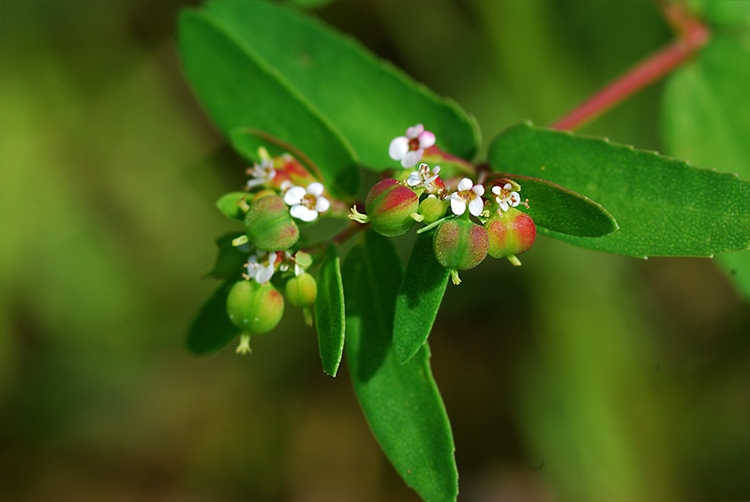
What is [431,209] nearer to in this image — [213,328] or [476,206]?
[476,206]

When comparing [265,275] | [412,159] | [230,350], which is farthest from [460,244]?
[230,350]

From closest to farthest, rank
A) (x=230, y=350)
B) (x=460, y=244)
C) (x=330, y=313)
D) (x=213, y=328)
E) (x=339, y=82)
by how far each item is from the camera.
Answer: (x=460, y=244) → (x=330, y=313) → (x=213, y=328) → (x=339, y=82) → (x=230, y=350)

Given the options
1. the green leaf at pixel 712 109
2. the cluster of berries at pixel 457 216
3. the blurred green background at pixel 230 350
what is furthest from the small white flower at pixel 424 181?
the blurred green background at pixel 230 350

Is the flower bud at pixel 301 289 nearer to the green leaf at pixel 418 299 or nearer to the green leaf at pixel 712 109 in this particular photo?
the green leaf at pixel 418 299

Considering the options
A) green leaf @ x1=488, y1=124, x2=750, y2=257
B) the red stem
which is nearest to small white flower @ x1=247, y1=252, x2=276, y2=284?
green leaf @ x1=488, y1=124, x2=750, y2=257

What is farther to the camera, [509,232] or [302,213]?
[302,213]

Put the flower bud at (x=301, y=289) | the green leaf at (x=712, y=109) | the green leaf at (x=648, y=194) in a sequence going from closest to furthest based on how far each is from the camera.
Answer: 1. the green leaf at (x=648, y=194)
2. the flower bud at (x=301, y=289)
3. the green leaf at (x=712, y=109)

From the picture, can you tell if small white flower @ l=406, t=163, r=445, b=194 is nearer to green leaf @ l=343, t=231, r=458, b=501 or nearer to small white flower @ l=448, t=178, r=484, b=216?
small white flower @ l=448, t=178, r=484, b=216
